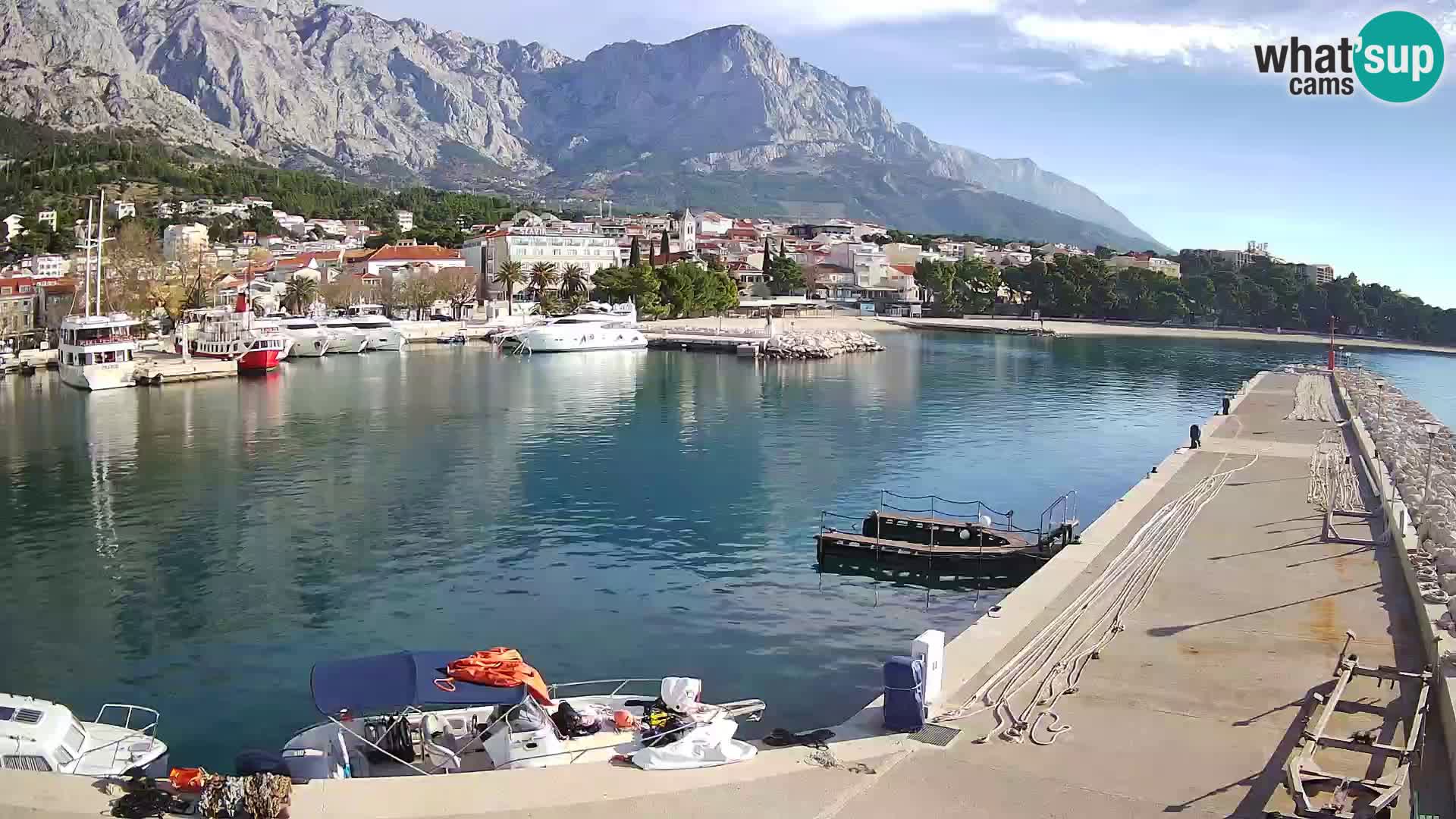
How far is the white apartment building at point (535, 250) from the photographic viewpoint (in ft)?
367

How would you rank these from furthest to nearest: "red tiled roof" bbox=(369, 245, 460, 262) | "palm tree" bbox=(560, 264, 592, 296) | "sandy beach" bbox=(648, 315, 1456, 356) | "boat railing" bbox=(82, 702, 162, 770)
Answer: "red tiled roof" bbox=(369, 245, 460, 262) < "palm tree" bbox=(560, 264, 592, 296) < "sandy beach" bbox=(648, 315, 1456, 356) < "boat railing" bbox=(82, 702, 162, 770)

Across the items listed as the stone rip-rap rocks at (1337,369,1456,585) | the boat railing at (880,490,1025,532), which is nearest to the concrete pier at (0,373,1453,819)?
the stone rip-rap rocks at (1337,369,1456,585)

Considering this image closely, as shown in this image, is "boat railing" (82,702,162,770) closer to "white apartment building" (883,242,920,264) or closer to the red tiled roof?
Result: the red tiled roof

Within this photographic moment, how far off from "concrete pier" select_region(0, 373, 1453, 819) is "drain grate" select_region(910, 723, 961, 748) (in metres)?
0.09

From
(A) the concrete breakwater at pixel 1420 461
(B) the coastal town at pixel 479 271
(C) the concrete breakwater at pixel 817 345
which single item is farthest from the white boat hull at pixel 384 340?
(A) the concrete breakwater at pixel 1420 461

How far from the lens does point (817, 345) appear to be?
78.3m

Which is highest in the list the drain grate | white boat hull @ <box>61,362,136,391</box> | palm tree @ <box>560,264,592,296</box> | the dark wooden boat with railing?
palm tree @ <box>560,264,592,296</box>

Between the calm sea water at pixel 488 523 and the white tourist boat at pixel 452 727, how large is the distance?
289cm

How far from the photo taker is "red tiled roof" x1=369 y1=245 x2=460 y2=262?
108625mm

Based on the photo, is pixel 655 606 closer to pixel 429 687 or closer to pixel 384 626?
pixel 384 626

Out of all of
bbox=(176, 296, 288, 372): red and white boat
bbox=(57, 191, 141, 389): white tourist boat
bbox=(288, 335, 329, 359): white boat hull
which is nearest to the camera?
bbox=(57, 191, 141, 389): white tourist boat

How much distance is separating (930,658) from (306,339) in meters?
70.5

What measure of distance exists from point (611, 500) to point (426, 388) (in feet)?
94.8

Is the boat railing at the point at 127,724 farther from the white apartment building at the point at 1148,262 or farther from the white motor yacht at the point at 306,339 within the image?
the white apartment building at the point at 1148,262
